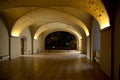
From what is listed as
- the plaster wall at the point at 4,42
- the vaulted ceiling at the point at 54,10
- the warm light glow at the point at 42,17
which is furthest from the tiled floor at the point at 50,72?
the warm light glow at the point at 42,17

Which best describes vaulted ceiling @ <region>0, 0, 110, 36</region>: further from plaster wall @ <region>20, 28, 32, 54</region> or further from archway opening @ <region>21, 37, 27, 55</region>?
archway opening @ <region>21, 37, 27, 55</region>

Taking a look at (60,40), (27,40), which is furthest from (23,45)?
(60,40)

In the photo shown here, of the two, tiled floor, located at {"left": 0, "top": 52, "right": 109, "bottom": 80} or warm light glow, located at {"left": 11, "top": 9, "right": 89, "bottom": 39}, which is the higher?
warm light glow, located at {"left": 11, "top": 9, "right": 89, "bottom": 39}

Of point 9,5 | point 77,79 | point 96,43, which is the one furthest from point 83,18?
point 77,79

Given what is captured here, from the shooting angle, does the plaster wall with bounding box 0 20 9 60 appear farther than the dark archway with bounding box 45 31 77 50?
No

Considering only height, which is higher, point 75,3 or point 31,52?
point 75,3

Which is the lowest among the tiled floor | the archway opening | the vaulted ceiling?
the tiled floor

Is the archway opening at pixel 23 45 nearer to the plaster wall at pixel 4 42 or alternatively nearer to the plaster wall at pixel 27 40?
the plaster wall at pixel 27 40

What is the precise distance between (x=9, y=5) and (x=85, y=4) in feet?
12.7

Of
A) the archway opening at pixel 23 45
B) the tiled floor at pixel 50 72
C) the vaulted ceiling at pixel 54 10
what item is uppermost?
the vaulted ceiling at pixel 54 10

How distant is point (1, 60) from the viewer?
1229cm

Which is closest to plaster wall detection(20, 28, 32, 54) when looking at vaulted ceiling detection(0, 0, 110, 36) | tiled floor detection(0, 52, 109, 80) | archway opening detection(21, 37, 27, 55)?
archway opening detection(21, 37, 27, 55)

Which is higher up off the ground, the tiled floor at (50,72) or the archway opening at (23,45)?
the archway opening at (23,45)

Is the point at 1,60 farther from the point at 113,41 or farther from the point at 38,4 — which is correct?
the point at 113,41
